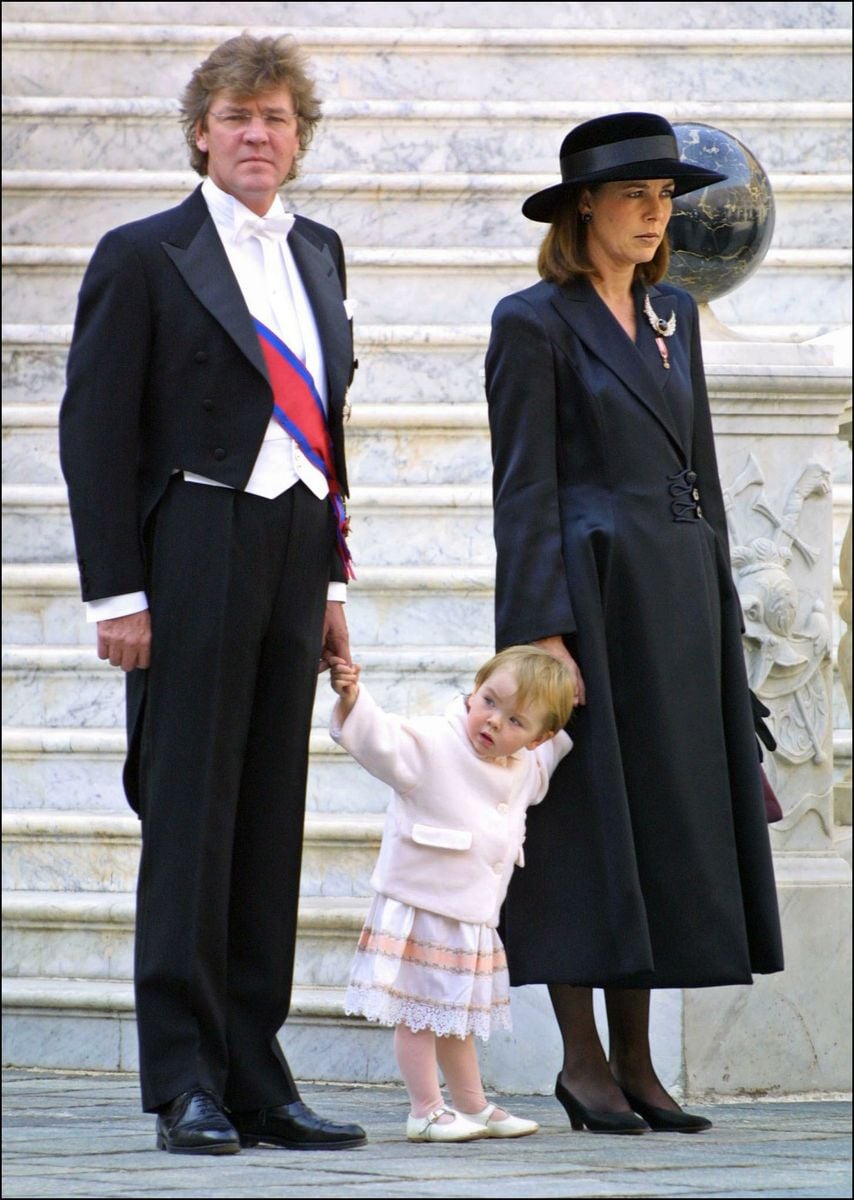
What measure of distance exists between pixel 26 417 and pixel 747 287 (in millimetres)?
2158

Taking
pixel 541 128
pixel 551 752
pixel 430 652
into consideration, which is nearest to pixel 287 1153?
pixel 551 752

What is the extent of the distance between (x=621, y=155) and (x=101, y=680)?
2.40 meters

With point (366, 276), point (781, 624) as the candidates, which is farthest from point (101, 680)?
point (781, 624)

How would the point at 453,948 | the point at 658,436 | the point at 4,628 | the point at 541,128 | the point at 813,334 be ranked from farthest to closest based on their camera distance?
the point at 541,128
the point at 813,334
the point at 4,628
the point at 658,436
the point at 453,948

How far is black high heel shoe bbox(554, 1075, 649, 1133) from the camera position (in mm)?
3572

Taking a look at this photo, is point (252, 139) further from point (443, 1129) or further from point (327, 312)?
point (443, 1129)

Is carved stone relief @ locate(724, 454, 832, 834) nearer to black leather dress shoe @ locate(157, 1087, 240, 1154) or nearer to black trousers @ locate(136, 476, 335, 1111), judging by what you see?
black trousers @ locate(136, 476, 335, 1111)

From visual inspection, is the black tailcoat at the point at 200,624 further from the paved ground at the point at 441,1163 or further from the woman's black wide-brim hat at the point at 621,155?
the woman's black wide-brim hat at the point at 621,155

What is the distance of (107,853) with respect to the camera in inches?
204

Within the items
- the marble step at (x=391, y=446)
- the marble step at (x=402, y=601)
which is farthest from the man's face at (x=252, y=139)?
the marble step at (x=391, y=446)

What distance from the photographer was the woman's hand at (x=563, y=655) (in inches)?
143

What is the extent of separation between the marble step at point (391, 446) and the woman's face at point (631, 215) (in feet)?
7.92

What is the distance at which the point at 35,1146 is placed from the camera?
3.34 m

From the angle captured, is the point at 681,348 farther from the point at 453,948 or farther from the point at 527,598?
the point at 453,948
